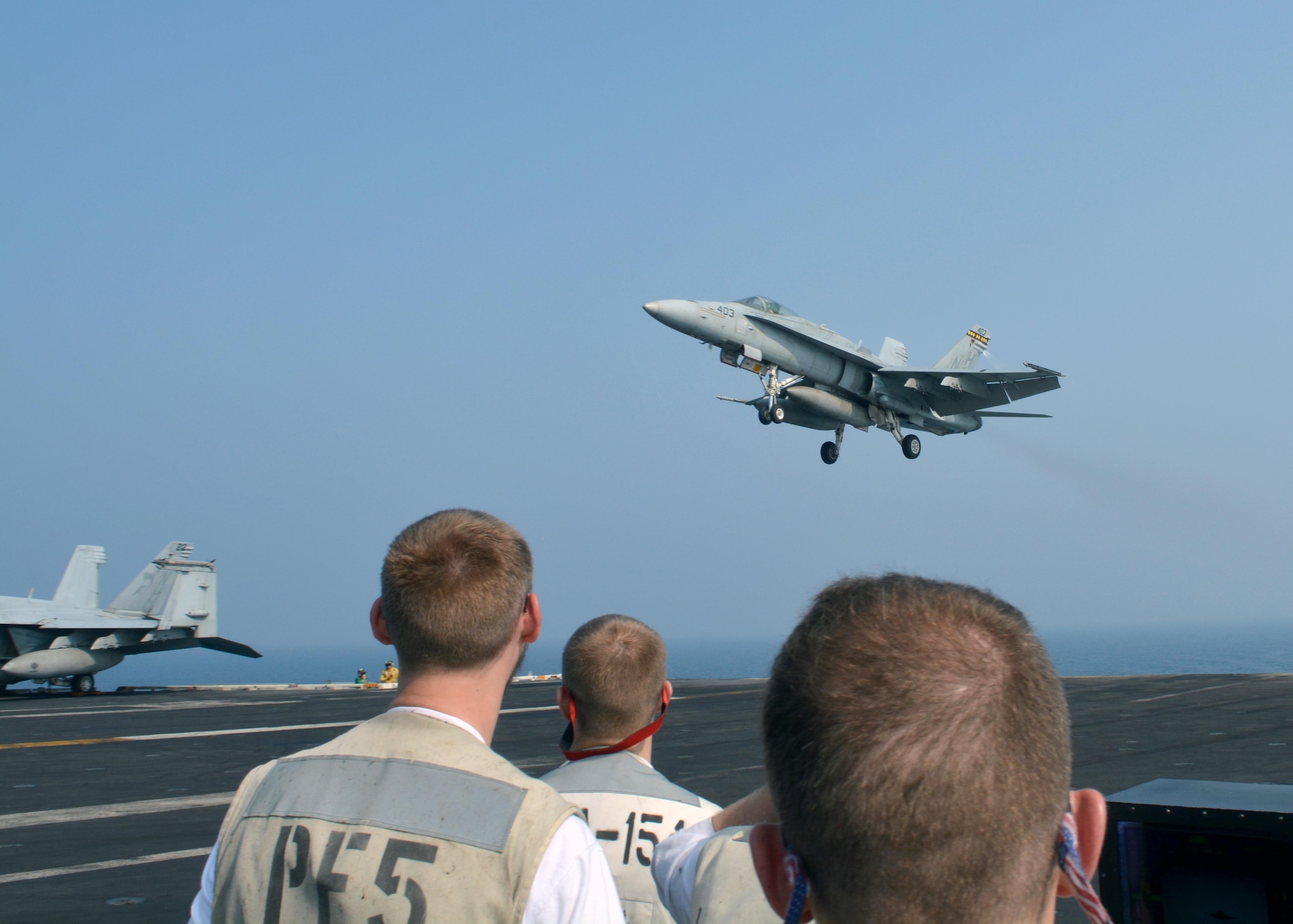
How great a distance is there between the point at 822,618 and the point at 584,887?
3.71 ft

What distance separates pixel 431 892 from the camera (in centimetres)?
221

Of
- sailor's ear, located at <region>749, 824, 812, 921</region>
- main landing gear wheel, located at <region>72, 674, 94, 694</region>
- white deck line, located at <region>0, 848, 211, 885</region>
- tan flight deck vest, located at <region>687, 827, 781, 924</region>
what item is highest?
sailor's ear, located at <region>749, 824, 812, 921</region>

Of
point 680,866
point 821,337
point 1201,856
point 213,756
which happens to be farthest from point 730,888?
point 821,337

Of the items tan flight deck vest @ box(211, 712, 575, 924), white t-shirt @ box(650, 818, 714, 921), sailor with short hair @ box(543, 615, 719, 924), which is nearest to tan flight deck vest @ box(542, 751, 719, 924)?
sailor with short hair @ box(543, 615, 719, 924)

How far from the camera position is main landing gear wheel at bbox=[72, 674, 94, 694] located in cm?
3653

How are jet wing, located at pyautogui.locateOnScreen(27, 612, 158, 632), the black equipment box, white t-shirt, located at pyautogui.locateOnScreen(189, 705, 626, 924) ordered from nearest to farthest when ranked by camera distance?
white t-shirt, located at pyautogui.locateOnScreen(189, 705, 626, 924) < the black equipment box < jet wing, located at pyautogui.locateOnScreen(27, 612, 158, 632)

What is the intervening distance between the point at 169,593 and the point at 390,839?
4088 cm

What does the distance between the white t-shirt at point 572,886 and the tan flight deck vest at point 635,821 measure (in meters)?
1.32

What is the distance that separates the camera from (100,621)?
36.3 meters

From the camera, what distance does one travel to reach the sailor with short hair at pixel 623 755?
11.6ft

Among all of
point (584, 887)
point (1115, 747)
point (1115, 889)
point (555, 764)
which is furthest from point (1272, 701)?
point (584, 887)

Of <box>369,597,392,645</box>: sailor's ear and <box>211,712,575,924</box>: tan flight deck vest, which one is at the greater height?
<box>369,597,392,645</box>: sailor's ear

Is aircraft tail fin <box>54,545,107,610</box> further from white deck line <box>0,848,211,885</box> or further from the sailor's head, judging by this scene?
the sailor's head

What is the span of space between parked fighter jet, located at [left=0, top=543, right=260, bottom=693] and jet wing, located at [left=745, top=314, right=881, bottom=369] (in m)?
23.6
